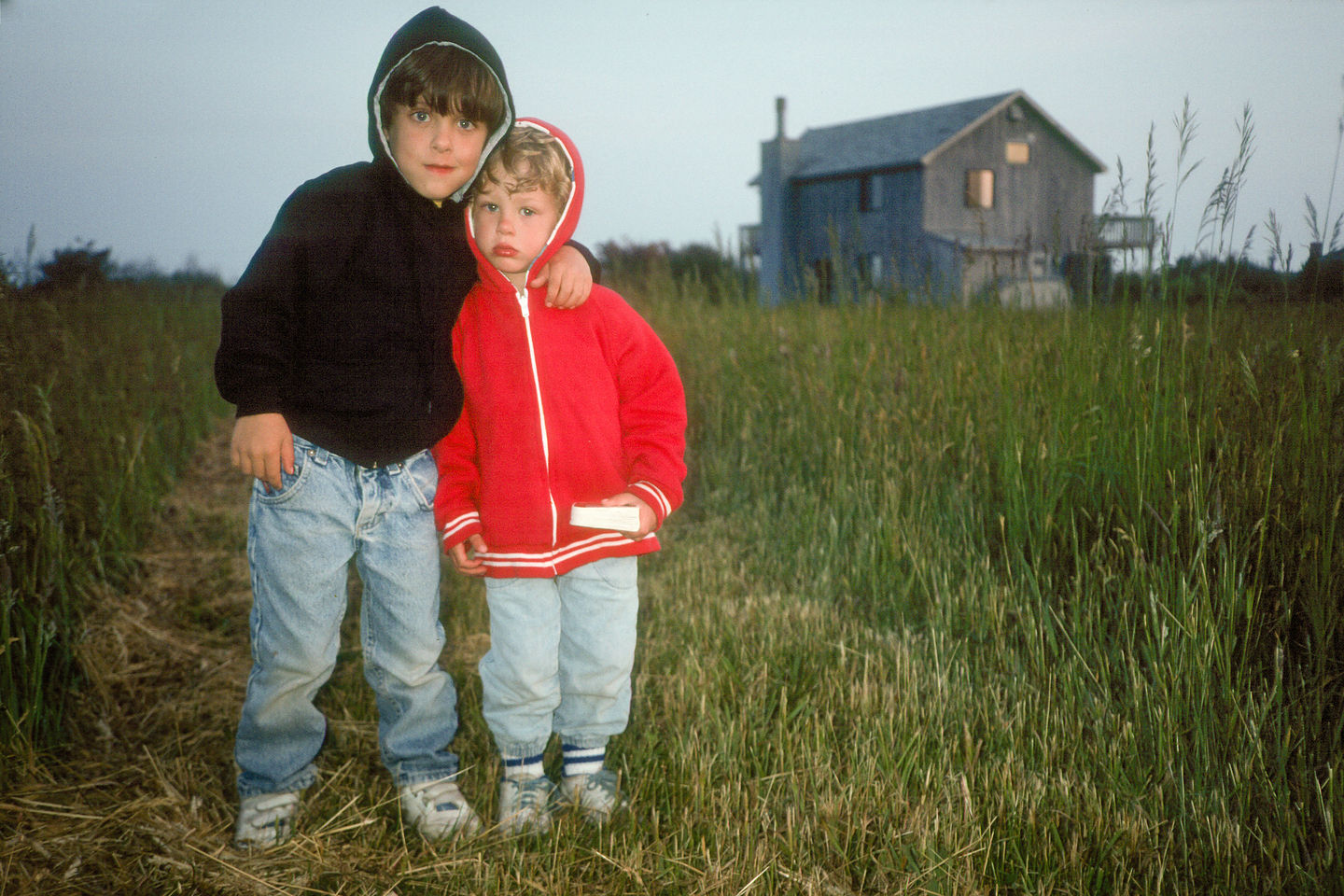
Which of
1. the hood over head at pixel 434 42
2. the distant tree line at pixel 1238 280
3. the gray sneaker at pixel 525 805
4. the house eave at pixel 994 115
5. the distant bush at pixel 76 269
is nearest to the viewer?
the hood over head at pixel 434 42

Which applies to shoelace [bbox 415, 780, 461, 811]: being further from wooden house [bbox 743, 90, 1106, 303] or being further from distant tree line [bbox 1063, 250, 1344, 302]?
wooden house [bbox 743, 90, 1106, 303]

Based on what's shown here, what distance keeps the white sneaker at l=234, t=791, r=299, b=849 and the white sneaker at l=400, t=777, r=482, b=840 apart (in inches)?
10.3

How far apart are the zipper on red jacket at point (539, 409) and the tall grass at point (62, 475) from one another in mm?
1392

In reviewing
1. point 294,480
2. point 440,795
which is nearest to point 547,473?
point 294,480

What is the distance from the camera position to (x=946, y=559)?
3021 mm

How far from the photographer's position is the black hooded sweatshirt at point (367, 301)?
1900 millimetres

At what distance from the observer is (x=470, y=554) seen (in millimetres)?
2068

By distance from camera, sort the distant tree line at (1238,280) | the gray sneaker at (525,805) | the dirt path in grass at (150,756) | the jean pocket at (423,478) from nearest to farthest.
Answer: the dirt path in grass at (150,756)
the gray sneaker at (525,805)
the jean pocket at (423,478)
the distant tree line at (1238,280)

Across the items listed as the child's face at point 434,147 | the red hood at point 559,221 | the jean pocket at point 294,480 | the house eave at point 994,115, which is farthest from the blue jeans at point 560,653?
the house eave at point 994,115

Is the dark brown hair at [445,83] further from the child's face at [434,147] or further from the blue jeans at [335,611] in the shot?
the blue jeans at [335,611]

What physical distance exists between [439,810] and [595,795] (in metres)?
0.37

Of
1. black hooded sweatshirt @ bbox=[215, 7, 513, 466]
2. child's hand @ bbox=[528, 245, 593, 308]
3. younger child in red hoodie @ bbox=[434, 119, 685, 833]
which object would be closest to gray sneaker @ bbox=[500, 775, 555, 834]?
younger child in red hoodie @ bbox=[434, 119, 685, 833]

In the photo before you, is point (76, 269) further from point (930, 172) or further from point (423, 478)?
point (930, 172)

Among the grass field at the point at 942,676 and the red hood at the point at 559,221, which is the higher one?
the red hood at the point at 559,221
